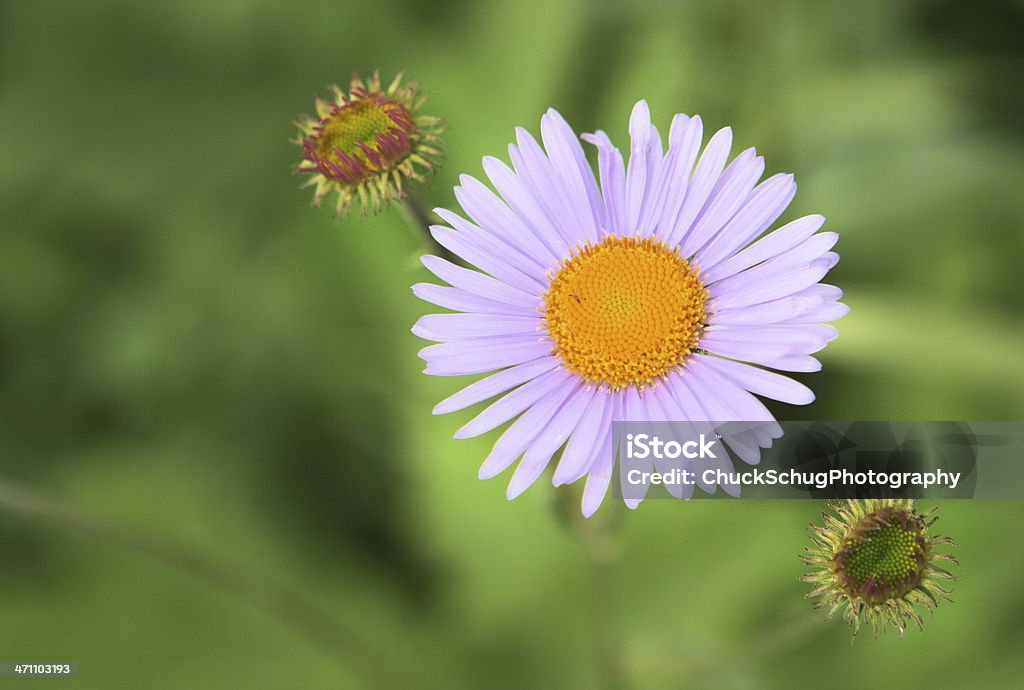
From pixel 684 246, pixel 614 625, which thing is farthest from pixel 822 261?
pixel 614 625

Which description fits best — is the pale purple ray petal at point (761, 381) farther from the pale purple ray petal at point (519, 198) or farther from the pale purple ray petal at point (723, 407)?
the pale purple ray petal at point (519, 198)

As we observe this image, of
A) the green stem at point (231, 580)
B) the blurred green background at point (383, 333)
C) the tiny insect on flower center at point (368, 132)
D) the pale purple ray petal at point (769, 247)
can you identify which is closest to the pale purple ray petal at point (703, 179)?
the pale purple ray petal at point (769, 247)

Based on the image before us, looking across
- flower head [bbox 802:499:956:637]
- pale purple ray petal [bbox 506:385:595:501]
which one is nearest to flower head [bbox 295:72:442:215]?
pale purple ray petal [bbox 506:385:595:501]

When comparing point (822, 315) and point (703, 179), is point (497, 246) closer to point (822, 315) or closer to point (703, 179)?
point (703, 179)

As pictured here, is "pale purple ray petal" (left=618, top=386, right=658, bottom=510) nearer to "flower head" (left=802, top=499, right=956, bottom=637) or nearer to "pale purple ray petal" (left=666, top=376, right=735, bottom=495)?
"pale purple ray petal" (left=666, top=376, right=735, bottom=495)

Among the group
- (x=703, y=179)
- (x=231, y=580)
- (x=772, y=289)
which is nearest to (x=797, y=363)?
(x=772, y=289)
